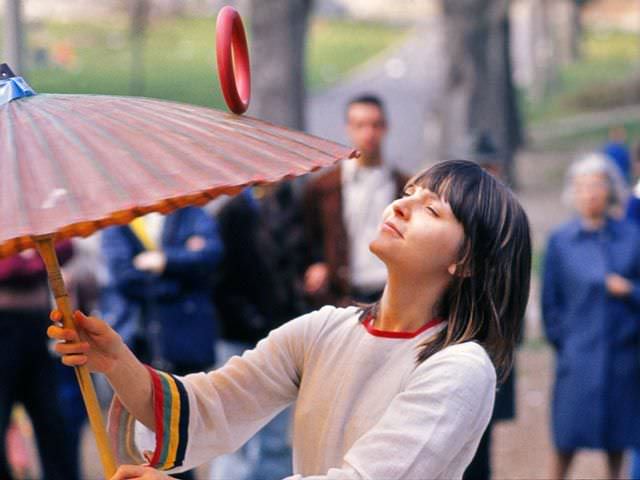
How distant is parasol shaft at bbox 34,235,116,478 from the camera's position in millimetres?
2865

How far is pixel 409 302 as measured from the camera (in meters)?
2.99

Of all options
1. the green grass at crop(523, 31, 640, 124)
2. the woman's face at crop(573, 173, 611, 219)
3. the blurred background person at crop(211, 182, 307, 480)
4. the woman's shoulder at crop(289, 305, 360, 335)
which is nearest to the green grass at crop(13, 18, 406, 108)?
the green grass at crop(523, 31, 640, 124)

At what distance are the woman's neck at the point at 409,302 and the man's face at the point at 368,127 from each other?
382 cm

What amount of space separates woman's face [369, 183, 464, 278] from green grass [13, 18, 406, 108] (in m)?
20.3

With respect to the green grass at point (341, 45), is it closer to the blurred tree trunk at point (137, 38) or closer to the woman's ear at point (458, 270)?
the blurred tree trunk at point (137, 38)

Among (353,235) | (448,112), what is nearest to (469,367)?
(353,235)

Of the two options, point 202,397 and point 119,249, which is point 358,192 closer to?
point 119,249

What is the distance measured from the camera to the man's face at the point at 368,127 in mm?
6832

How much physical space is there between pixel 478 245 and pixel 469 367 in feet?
0.99

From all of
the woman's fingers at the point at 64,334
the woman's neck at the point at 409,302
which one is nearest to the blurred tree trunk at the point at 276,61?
the woman's neck at the point at 409,302

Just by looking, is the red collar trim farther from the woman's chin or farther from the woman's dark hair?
the woman's chin

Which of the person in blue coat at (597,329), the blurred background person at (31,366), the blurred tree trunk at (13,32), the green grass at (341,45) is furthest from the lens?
the green grass at (341,45)

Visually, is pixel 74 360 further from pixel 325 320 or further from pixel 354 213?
pixel 354 213

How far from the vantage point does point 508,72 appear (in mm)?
18984
